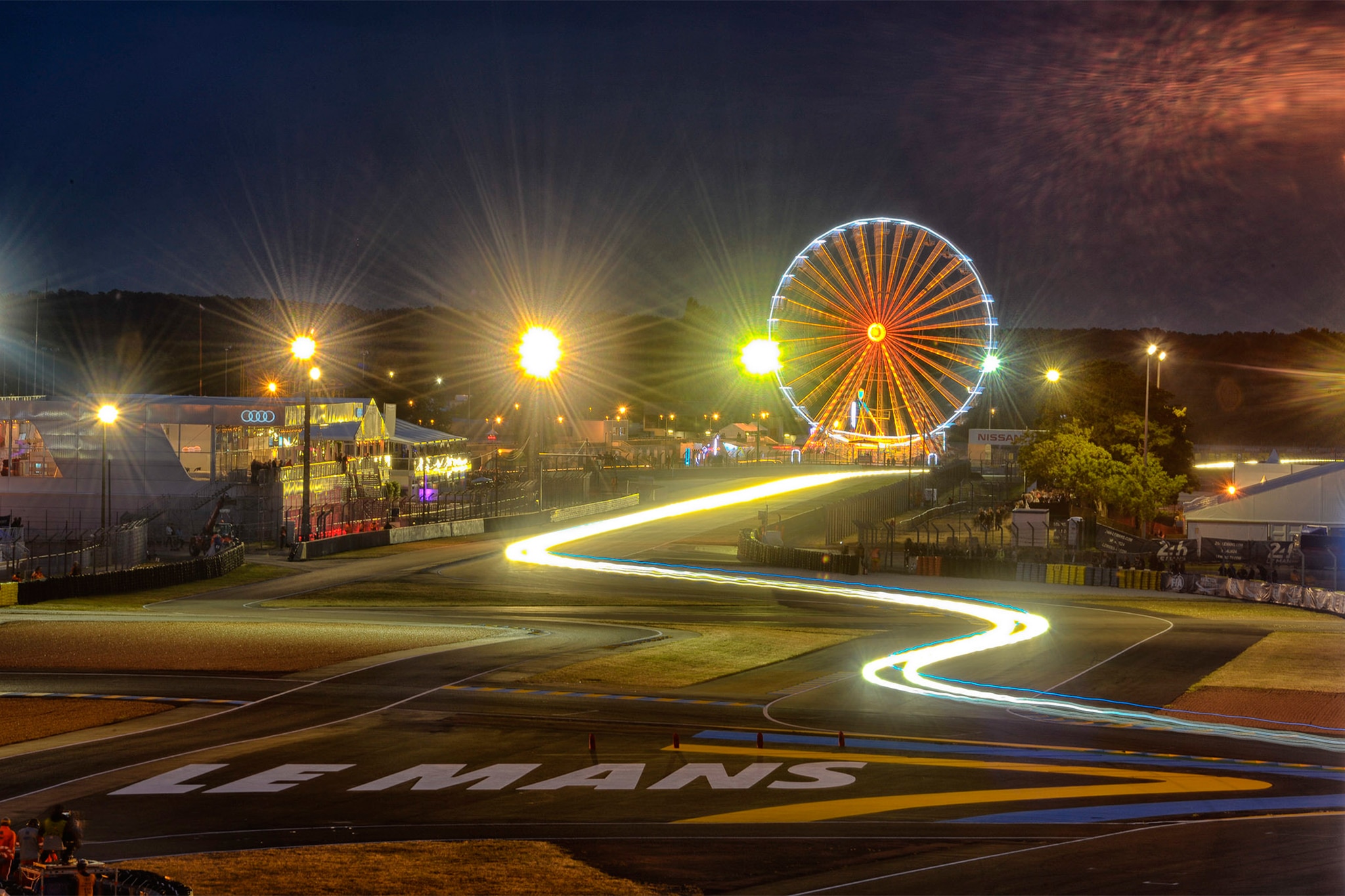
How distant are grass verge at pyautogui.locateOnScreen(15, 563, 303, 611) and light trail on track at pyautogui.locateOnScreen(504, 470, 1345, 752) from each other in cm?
1058

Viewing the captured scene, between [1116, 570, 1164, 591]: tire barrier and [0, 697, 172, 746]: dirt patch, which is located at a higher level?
[1116, 570, 1164, 591]: tire barrier

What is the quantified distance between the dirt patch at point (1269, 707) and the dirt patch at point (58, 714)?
1905cm

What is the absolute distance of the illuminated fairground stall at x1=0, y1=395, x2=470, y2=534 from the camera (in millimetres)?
55562

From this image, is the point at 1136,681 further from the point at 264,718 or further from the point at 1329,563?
the point at 1329,563

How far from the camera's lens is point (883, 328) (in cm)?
8275

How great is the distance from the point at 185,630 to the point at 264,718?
11.9 m

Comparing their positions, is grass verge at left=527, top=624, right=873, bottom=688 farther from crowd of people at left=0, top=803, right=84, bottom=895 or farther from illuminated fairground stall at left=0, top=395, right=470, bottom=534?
illuminated fairground stall at left=0, top=395, right=470, bottom=534

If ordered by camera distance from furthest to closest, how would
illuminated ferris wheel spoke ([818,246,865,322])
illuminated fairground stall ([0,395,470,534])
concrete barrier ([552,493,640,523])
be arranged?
illuminated ferris wheel spoke ([818,246,865,322]), concrete barrier ([552,493,640,523]), illuminated fairground stall ([0,395,470,534])

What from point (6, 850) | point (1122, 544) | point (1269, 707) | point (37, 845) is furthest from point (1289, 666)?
point (1122, 544)

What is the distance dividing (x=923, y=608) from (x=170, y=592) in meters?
25.2

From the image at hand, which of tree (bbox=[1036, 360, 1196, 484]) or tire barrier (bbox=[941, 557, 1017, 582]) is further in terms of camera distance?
tree (bbox=[1036, 360, 1196, 484])

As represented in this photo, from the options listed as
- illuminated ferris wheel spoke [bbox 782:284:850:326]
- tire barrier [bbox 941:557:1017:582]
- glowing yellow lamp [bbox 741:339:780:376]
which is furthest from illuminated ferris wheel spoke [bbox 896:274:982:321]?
tire barrier [bbox 941:557:1017:582]

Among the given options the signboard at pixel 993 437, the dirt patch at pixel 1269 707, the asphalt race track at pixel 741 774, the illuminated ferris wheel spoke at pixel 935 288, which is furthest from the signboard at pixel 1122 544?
the signboard at pixel 993 437

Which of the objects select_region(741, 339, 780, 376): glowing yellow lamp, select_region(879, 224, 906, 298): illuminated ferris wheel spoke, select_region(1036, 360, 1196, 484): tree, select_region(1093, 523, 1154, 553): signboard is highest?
select_region(879, 224, 906, 298): illuminated ferris wheel spoke
